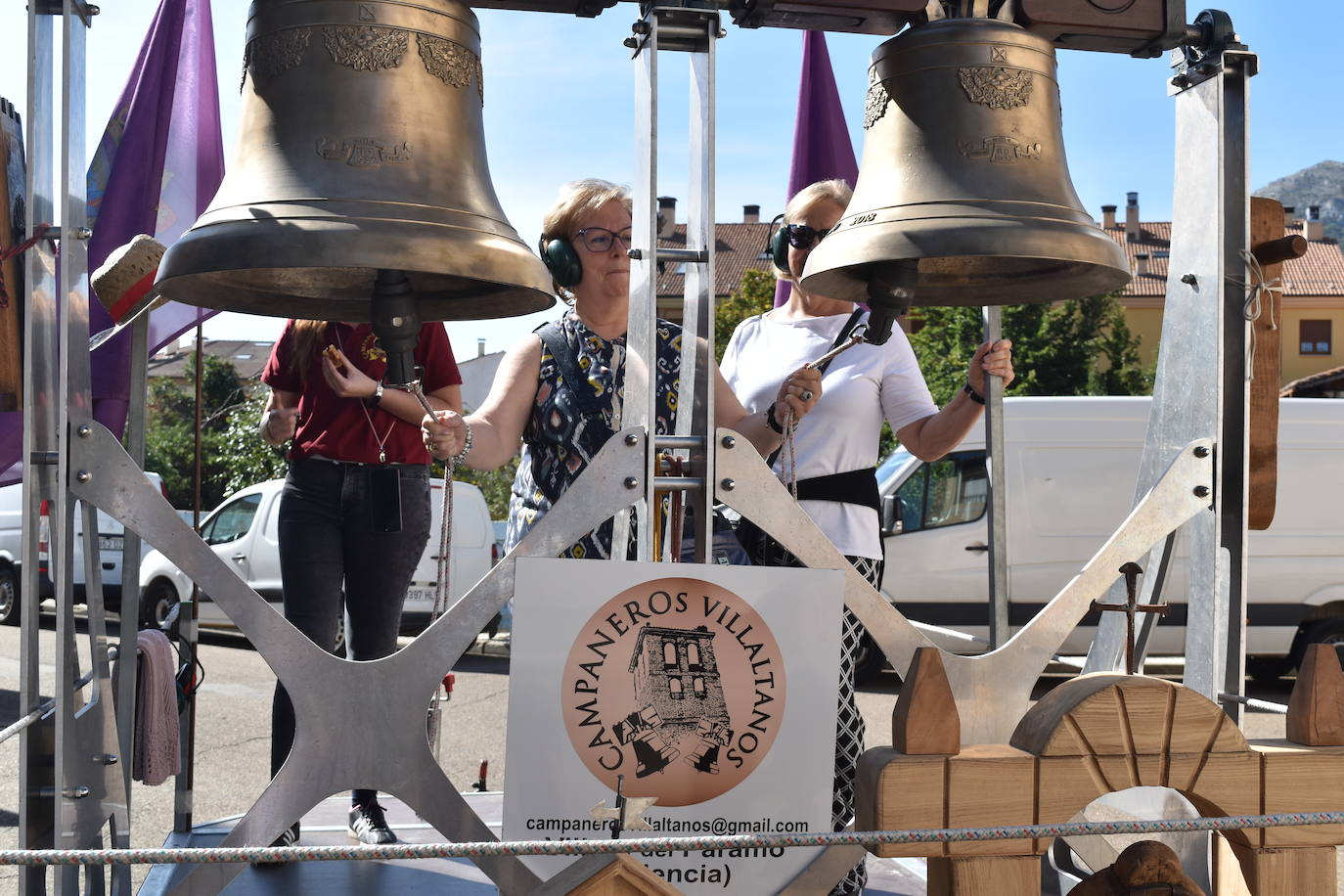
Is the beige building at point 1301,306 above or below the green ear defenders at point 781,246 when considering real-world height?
above

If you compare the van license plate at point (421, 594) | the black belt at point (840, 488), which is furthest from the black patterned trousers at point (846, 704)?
the van license plate at point (421, 594)

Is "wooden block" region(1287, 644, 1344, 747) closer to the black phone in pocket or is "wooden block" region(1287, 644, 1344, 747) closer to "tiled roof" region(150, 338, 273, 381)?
the black phone in pocket

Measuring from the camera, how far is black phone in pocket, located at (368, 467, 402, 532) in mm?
3381

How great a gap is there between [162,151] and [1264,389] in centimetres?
339

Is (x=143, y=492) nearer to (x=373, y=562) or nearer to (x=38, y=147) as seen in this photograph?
(x=38, y=147)

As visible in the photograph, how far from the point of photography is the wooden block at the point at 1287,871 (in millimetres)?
1896

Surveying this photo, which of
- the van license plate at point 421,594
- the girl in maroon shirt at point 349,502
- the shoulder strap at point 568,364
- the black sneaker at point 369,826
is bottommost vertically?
the van license plate at point 421,594

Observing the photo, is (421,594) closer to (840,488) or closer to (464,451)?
(840,488)

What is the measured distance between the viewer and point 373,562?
11.4 ft

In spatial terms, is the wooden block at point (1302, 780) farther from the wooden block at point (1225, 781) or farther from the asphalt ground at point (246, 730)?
the asphalt ground at point (246, 730)

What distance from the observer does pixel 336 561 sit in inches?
137

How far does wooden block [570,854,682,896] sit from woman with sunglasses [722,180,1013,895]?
1.37 metres

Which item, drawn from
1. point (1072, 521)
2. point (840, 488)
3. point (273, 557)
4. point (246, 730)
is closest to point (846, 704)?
point (840, 488)

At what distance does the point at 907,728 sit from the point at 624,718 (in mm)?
591
